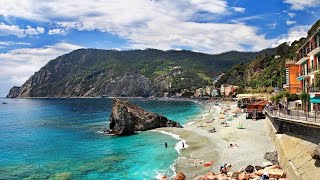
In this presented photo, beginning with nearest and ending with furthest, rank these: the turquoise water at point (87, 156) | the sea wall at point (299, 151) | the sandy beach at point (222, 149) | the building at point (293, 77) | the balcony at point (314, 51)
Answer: the sea wall at point (299, 151) → the sandy beach at point (222, 149) → the turquoise water at point (87, 156) → the balcony at point (314, 51) → the building at point (293, 77)

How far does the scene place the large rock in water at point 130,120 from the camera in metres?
59.7

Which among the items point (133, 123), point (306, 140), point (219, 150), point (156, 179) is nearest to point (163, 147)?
point (219, 150)

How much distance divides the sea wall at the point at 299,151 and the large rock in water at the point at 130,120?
3397 cm

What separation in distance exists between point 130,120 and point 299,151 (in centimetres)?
3981

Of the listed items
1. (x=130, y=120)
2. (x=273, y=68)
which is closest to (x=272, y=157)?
(x=130, y=120)

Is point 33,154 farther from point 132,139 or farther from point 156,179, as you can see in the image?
point 156,179

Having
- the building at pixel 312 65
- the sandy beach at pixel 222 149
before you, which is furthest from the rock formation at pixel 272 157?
the building at pixel 312 65

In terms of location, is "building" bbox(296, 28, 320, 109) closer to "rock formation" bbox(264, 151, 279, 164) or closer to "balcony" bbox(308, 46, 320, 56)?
"balcony" bbox(308, 46, 320, 56)

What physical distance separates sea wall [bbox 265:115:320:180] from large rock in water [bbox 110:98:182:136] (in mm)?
33974

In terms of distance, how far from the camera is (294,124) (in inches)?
1155

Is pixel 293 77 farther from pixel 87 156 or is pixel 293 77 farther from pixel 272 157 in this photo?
pixel 87 156

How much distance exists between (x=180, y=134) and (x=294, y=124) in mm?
27914

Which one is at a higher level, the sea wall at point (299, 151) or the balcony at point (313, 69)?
the balcony at point (313, 69)

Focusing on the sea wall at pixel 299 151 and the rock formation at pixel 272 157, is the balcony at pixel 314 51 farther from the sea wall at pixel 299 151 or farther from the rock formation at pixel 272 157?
the rock formation at pixel 272 157
